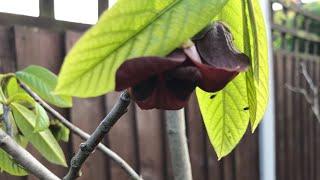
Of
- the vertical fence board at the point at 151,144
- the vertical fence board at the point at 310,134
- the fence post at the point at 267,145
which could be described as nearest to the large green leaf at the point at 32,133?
the vertical fence board at the point at 151,144

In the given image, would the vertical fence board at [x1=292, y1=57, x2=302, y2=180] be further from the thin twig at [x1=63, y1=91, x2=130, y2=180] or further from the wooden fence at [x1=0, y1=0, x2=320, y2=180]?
the thin twig at [x1=63, y1=91, x2=130, y2=180]

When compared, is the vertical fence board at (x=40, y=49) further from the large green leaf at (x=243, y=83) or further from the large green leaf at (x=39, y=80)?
the large green leaf at (x=243, y=83)

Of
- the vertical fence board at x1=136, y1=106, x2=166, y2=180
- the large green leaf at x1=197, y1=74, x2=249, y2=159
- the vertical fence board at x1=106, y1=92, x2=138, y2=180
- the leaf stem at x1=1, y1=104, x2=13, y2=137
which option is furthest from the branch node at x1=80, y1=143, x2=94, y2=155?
the vertical fence board at x1=136, y1=106, x2=166, y2=180

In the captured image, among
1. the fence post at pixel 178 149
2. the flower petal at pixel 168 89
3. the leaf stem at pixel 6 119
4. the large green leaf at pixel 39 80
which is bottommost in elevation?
the fence post at pixel 178 149

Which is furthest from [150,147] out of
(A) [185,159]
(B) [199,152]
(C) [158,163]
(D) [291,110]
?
(D) [291,110]

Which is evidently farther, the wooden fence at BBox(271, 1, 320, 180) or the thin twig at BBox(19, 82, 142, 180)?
the wooden fence at BBox(271, 1, 320, 180)

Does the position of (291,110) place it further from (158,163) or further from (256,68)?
(256,68)
